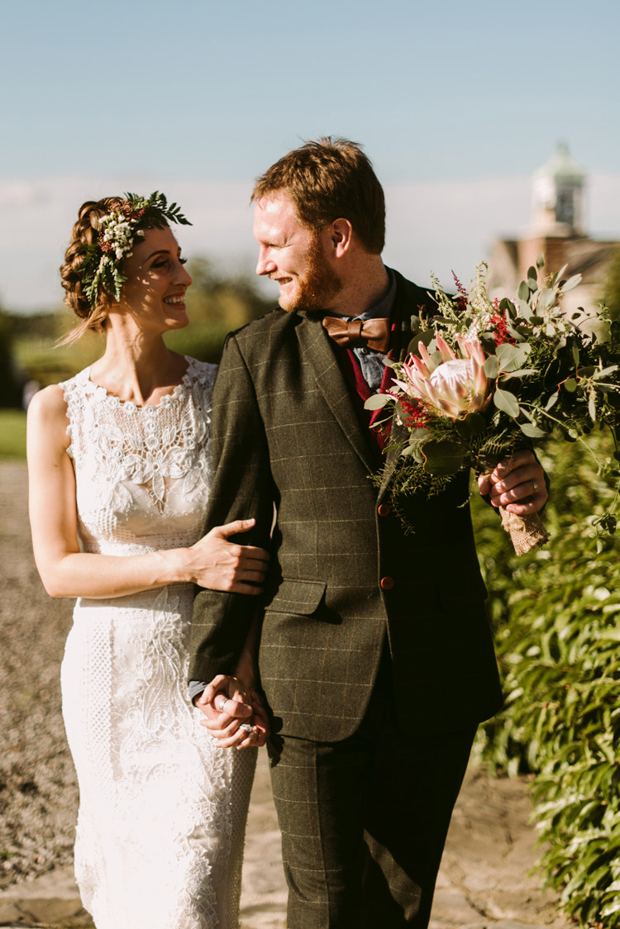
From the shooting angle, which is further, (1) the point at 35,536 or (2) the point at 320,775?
(1) the point at 35,536

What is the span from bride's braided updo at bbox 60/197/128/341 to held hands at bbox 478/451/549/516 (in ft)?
4.59

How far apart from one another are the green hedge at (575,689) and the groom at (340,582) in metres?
0.67

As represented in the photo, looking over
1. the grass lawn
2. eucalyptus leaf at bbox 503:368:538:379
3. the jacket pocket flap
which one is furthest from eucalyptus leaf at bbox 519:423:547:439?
the grass lawn

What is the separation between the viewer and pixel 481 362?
188cm

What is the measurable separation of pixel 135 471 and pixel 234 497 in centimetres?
47

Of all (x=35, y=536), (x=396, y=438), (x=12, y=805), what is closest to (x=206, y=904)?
(x=35, y=536)

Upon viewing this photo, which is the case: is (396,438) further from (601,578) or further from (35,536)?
(601,578)

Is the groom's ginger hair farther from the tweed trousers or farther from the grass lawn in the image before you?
the grass lawn

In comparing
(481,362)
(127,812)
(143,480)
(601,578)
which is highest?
(481,362)

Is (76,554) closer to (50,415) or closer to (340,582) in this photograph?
(50,415)

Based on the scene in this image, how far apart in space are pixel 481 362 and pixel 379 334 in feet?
1.71

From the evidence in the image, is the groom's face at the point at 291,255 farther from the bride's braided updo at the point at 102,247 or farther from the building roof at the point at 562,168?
the building roof at the point at 562,168

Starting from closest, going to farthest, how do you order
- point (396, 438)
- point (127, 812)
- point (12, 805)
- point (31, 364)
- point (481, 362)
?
point (481, 362) → point (396, 438) → point (127, 812) → point (12, 805) → point (31, 364)

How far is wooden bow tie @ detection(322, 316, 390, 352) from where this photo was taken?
2352mm
